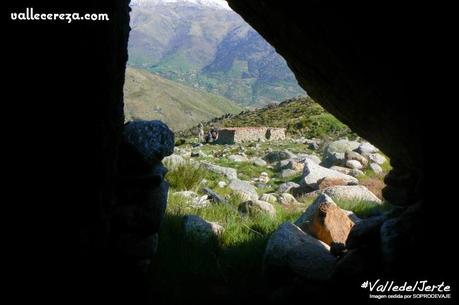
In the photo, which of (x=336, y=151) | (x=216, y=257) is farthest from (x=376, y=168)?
(x=216, y=257)

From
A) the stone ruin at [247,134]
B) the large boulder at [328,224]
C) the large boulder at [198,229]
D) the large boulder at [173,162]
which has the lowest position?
the stone ruin at [247,134]

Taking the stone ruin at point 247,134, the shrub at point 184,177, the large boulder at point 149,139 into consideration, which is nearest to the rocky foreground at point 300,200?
the shrub at point 184,177

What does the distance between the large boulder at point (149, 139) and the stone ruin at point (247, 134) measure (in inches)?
1091

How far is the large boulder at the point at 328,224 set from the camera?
5355 mm

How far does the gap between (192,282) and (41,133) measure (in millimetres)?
2435

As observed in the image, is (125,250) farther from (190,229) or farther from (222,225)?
(222,225)

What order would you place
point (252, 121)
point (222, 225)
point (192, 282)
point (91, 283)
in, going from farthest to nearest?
point (252, 121), point (222, 225), point (192, 282), point (91, 283)

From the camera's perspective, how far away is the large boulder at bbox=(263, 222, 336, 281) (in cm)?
428

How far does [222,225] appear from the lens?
251 inches

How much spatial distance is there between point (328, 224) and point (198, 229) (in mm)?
1610

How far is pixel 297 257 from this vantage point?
4516mm

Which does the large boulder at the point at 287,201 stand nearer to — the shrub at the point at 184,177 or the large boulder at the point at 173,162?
the shrub at the point at 184,177

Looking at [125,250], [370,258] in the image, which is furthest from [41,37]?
[370,258]

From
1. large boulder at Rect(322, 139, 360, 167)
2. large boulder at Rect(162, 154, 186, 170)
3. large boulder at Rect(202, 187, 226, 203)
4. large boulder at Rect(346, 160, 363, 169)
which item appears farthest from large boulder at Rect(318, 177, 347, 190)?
large boulder at Rect(322, 139, 360, 167)
